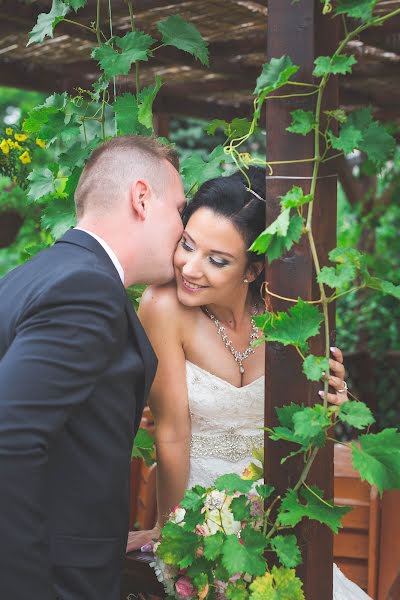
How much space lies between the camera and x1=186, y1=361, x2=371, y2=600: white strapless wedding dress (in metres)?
2.62

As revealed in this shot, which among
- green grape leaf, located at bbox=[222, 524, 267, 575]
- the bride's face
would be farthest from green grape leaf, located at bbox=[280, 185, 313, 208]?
green grape leaf, located at bbox=[222, 524, 267, 575]

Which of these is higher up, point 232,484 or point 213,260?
point 213,260

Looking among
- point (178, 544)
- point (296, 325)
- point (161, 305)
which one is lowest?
point (178, 544)

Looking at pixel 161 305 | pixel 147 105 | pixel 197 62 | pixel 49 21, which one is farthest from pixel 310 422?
pixel 197 62

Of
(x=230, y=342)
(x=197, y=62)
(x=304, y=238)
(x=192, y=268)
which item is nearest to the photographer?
(x=304, y=238)

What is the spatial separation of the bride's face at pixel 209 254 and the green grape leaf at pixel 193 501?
1.99 feet

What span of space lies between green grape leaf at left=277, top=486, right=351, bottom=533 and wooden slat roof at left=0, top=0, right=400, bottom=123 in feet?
6.21

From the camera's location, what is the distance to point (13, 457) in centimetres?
158

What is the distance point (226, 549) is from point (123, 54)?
136 centimetres

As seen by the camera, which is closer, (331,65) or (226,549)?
(331,65)

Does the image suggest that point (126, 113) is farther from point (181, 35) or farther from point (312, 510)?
point (312, 510)

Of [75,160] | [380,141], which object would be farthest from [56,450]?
[75,160]

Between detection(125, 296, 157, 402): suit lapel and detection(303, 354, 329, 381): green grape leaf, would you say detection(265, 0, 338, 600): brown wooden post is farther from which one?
detection(125, 296, 157, 402): suit lapel

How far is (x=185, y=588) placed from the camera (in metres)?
2.09
